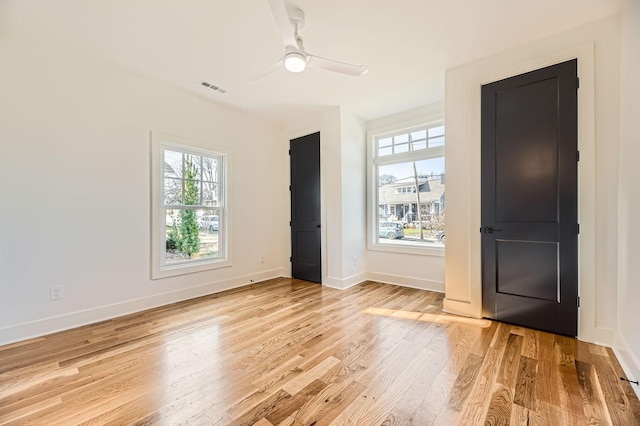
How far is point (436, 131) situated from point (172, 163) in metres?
3.69

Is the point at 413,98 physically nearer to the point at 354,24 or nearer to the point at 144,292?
the point at 354,24

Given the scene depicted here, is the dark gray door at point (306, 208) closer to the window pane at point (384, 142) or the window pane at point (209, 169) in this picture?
the window pane at point (384, 142)

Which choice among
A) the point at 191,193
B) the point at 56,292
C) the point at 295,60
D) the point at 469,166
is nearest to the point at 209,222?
the point at 191,193

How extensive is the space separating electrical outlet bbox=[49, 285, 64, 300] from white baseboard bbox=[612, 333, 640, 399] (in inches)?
178

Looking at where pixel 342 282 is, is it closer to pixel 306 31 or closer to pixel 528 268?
pixel 528 268

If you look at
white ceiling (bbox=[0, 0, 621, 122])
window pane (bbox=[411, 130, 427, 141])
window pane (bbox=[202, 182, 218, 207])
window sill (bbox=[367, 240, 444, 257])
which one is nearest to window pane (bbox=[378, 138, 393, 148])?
window pane (bbox=[411, 130, 427, 141])

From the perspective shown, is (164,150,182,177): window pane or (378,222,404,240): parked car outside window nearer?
(164,150,182,177): window pane

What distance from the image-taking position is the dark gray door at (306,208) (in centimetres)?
434

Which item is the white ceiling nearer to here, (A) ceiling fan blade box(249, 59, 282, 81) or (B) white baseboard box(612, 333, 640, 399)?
(A) ceiling fan blade box(249, 59, 282, 81)

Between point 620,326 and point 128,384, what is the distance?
360 cm

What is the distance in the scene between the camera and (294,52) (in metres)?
2.12

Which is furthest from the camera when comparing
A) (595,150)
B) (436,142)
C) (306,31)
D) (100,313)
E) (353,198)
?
(353,198)

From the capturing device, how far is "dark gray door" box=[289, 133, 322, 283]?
434 cm

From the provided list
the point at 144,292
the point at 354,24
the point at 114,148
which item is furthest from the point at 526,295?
the point at 114,148
